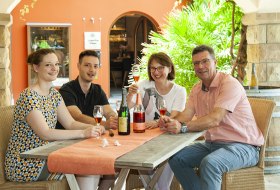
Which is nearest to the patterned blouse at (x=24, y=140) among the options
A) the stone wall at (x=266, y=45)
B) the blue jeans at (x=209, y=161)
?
the blue jeans at (x=209, y=161)

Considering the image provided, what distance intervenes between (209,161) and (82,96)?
1140 mm

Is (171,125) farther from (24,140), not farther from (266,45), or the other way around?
(266,45)

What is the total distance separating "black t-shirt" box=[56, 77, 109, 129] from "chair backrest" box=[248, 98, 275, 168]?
1.12 meters

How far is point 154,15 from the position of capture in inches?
469

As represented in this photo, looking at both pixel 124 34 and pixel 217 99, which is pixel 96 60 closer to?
pixel 217 99

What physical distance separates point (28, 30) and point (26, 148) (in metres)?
8.33

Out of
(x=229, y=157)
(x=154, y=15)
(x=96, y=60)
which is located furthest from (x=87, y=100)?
(x=154, y=15)

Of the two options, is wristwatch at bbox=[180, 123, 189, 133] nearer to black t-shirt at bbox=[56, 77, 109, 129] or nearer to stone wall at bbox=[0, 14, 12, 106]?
black t-shirt at bbox=[56, 77, 109, 129]

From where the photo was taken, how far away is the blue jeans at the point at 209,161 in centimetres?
311

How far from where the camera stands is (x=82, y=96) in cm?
376

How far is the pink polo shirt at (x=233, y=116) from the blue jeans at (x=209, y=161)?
0.18 feet

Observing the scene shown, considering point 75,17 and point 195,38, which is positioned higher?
point 75,17

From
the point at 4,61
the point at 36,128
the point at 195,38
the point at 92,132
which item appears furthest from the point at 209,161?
the point at 195,38

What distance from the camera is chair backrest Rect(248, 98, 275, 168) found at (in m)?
3.43
